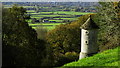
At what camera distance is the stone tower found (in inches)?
1031

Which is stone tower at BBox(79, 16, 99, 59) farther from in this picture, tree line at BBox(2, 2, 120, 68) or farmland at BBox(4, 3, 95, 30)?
farmland at BBox(4, 3, 95, 30)

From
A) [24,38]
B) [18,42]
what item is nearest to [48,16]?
[24,38]

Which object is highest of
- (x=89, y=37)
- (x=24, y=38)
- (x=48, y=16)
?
(x=24, y=38)

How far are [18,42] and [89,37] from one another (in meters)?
8.94

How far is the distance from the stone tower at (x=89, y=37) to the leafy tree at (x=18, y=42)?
18.6ft

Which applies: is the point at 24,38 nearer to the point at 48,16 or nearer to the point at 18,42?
the point at 18,42

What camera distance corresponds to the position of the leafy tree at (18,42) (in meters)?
22.3

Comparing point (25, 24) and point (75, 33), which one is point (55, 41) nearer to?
point (75, 33)

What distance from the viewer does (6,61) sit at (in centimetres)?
2220

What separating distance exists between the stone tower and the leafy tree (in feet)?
18.6

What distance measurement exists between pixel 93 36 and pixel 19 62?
32.6 ft

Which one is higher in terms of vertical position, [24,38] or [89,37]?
[24,38]

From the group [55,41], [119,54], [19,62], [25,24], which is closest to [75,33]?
[55,41]

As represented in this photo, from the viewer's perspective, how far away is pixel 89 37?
1046 inches
